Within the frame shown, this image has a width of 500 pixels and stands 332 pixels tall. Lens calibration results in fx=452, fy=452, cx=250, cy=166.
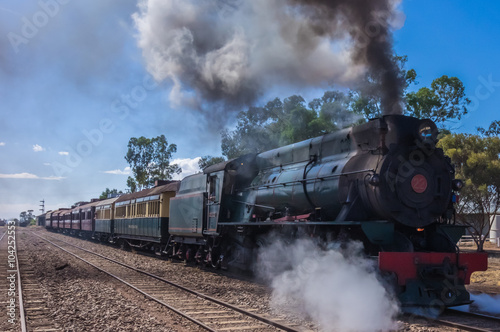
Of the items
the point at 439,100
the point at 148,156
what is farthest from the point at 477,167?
the point at 148,156

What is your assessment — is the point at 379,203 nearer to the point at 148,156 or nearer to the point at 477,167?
the point at 477,167

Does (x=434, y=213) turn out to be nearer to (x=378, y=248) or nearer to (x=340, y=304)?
(x=378, y=248)

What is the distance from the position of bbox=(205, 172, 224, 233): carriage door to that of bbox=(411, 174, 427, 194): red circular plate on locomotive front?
6.52m

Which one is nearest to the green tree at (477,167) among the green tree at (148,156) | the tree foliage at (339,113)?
the tree foliage at (339,113)

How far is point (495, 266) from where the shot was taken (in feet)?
53.6

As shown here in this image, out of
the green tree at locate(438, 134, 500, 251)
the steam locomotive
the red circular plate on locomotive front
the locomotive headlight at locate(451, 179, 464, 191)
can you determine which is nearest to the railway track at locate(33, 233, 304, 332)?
the steam locomotive

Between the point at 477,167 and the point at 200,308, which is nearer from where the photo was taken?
the point at 200,308

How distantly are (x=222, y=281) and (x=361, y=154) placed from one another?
574 cm

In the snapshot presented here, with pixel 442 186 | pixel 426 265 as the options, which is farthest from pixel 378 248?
pixel 442 186

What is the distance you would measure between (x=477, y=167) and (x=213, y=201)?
1293cm

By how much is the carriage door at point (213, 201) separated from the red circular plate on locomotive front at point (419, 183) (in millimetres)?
6516

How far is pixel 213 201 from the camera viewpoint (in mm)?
13859

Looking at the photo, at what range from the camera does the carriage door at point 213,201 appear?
533 inches

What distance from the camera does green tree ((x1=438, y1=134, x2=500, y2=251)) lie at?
65.4 feet
